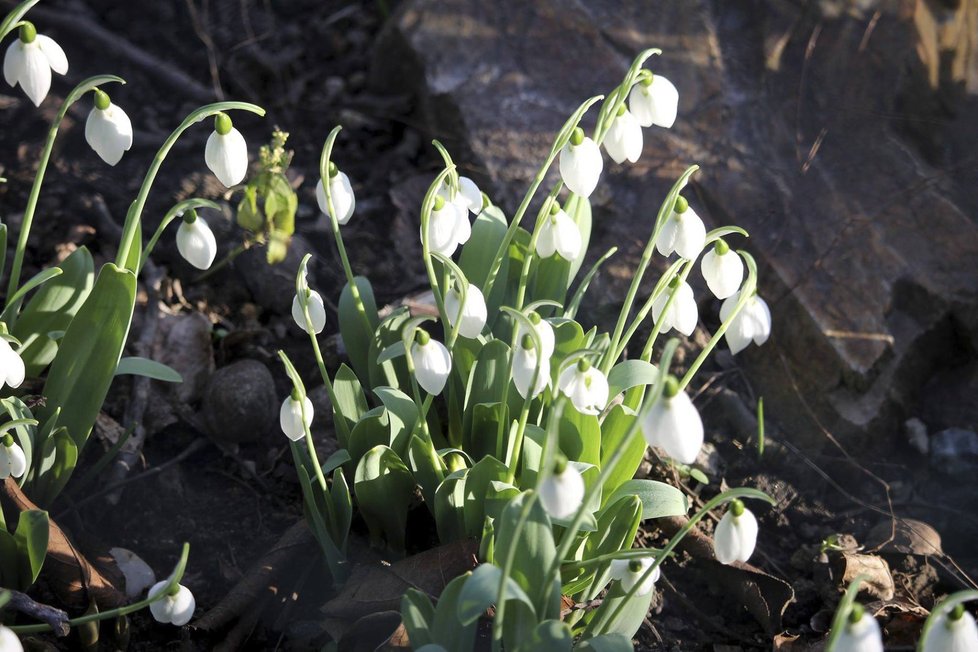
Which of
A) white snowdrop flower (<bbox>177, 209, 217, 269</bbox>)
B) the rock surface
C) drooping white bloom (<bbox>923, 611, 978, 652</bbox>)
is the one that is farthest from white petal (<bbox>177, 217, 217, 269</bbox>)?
drooping white bloom (<bbox>923, 611, 978, 652</bbox>)

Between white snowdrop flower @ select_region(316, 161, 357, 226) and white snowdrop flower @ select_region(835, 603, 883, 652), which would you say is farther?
white snowdrop flower @ select_region(316, 161, 357, 226)

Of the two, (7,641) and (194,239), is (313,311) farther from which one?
(7,641)

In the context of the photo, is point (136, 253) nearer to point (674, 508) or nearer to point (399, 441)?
point (399, 441)

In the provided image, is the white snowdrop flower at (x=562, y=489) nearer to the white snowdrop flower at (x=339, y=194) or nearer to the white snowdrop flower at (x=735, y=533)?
the white snowdrop flower at (x=735, y=533)

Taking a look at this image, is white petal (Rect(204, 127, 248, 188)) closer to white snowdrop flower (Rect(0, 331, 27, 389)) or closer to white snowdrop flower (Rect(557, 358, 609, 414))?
white snowdrop flower (Rect(0, 331, 27, 389))

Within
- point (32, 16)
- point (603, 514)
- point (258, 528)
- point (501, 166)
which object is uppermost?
point (32, 16)

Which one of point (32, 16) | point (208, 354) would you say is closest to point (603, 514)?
point (208, 354)
